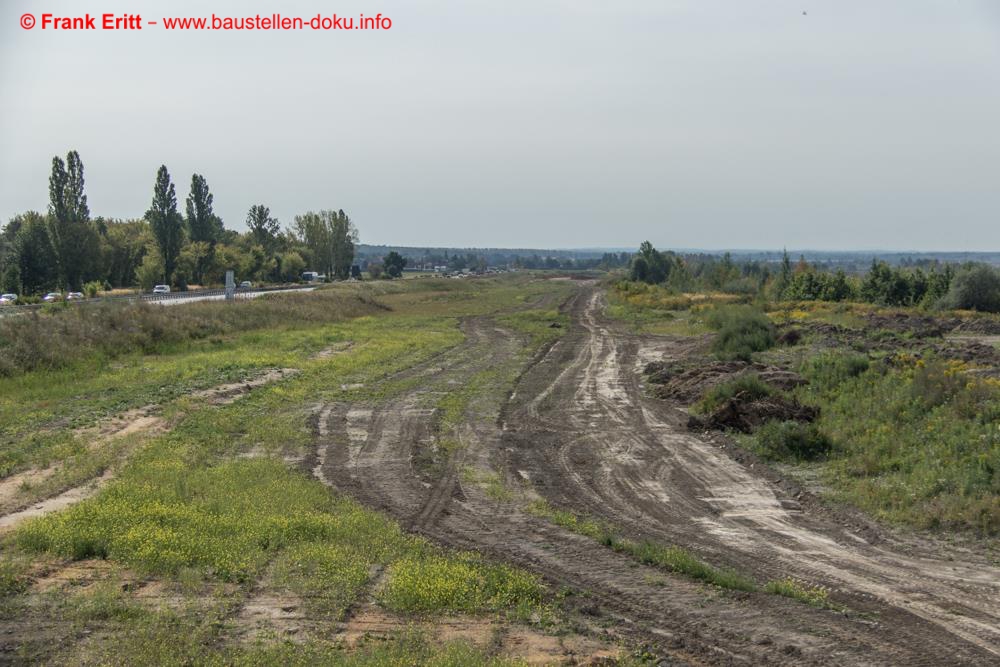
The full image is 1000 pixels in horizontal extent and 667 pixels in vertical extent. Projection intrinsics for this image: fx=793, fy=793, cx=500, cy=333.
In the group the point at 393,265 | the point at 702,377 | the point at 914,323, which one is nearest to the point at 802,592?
the point at 702,377

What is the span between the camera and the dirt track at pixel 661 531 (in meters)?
7.54

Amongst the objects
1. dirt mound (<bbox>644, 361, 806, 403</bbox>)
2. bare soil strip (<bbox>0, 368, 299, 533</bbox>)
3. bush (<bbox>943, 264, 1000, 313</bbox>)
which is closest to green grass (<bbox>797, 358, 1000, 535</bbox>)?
dirt mound (<bbox>644, 361, 806, 403</bbox>)

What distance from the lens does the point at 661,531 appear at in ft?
36.3

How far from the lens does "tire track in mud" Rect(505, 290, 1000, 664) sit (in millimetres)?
7863

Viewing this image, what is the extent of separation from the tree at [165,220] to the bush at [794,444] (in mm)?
71118

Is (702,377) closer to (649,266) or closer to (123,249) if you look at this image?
(123,249)

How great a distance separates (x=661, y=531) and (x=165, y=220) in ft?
242

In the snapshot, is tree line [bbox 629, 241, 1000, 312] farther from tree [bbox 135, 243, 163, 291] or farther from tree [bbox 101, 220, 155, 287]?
tree [bbox 101, 220, 155, 287]

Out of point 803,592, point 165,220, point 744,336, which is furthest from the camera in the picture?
point 165,220

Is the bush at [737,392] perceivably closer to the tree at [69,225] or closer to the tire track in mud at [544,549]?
the tire track in mud at [544,549]

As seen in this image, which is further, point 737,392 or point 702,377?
point 702,377

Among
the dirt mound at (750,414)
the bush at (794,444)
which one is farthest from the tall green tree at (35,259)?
the bush at (794,444)

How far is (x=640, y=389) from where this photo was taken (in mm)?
24781

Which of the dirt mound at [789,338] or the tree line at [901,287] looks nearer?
the dirt mound at [789,338]
